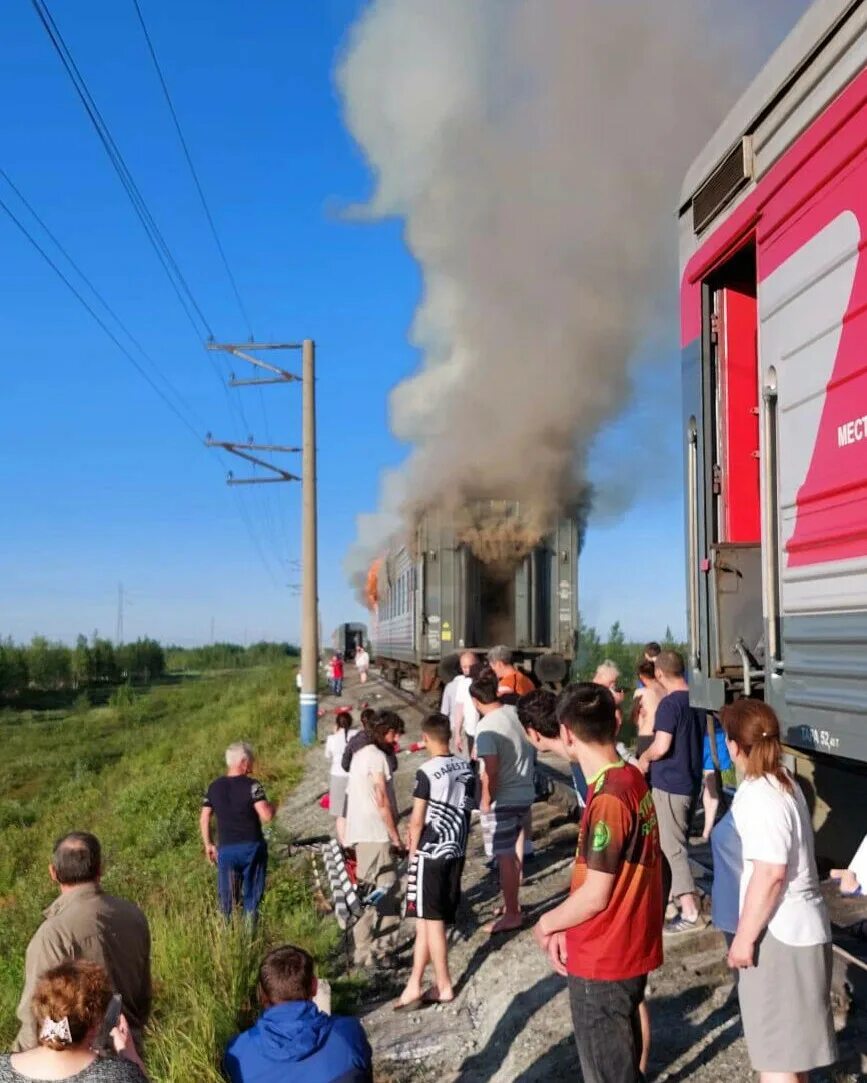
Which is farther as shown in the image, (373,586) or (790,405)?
(373,586)

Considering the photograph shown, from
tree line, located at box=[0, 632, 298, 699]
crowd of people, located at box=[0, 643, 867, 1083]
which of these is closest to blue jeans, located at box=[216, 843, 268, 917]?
crowd of people, located at box=[0, 643, 867, 1083]

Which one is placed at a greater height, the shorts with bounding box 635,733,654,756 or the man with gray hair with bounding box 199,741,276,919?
the shorts with bounding box 635,733,654,756

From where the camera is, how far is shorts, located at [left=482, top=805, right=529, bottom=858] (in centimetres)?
636

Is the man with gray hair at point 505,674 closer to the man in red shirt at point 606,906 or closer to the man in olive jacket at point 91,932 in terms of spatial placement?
the man in olive jacket at point 91,932

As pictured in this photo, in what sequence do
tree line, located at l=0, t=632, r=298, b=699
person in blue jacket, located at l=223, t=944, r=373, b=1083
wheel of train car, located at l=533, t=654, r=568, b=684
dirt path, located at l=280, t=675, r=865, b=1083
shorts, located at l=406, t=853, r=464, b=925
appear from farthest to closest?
tree line, located at l=0, t=632, r=298, b=699 < wheel of train car, located at l=533, t=654, r=568, b=684 < shorts, located at l=406, t=853, r=464, b=925 < dirt path, located at l=280, t=675, r=865, b=1083 < person in blue jacket, located at l=223, t=944, r=373, b=1083

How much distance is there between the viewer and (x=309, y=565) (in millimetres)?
18516

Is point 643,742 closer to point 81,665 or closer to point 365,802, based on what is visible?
point 365,802

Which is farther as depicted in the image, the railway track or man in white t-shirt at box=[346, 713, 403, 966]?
man in white t-shirt at box=[346, 713, 403, 966]

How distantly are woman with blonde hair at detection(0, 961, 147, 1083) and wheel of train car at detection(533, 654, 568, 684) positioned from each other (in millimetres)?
13750

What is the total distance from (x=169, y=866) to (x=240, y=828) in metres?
4.68

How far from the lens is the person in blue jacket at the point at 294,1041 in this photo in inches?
126

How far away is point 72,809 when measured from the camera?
69.2 ft

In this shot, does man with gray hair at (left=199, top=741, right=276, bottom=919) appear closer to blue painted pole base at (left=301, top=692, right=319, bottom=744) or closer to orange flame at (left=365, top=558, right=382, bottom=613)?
blue painted pole base at (left=301, top=692, right=319, bottom=744)

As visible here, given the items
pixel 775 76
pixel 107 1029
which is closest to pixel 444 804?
pixel 107 1029
